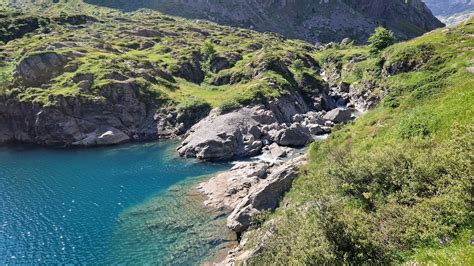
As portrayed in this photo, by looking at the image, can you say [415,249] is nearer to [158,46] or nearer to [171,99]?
[171,99]

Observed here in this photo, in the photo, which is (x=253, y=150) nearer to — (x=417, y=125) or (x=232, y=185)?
(x=232, y=185)

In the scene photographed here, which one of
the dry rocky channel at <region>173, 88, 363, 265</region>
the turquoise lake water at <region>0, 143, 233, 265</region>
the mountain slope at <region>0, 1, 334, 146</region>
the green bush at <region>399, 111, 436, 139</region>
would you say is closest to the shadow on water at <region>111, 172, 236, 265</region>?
the turquoise lake water at <region>0, 143, 233, 265</region>

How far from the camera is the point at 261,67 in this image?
140000 millimetres

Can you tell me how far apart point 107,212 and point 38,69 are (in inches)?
3624

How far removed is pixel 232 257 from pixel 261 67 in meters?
105

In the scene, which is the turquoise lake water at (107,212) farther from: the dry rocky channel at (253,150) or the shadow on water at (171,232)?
the dry rocky channel at (253,150)

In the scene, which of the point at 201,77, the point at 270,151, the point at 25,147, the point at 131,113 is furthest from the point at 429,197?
the point at 201,77

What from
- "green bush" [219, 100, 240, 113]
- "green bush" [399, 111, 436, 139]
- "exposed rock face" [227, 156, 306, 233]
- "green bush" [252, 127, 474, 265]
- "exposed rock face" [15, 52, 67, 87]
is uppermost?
"exposed rock face" [15, 52, 67, 87]

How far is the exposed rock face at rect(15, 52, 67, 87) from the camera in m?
127

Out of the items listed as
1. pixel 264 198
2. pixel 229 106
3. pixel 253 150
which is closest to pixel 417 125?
pixel 264 198

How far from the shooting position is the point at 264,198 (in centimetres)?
5144

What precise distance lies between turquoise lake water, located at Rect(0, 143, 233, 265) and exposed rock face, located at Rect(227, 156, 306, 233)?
2478 millimetres

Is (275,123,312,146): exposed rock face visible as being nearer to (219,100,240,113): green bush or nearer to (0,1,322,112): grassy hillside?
(219,100,240,113): green bush

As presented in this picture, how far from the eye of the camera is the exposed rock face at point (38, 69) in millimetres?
127094
